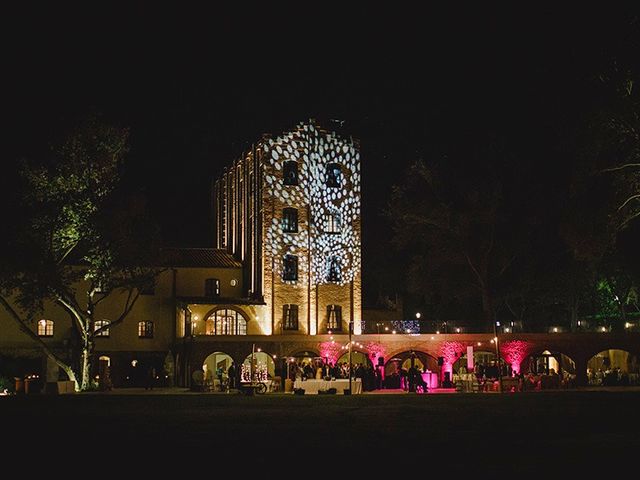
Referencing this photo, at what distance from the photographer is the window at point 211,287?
54.0 m

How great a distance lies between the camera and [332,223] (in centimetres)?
5272

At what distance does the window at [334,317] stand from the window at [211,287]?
6718 millimetres

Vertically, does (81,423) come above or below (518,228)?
below

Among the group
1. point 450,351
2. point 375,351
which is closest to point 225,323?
point 375,351

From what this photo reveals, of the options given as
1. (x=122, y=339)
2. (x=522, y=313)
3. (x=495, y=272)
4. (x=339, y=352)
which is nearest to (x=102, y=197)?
(x=122, y=339)

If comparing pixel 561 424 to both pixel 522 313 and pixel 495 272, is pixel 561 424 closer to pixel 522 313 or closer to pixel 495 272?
pixel 495 272

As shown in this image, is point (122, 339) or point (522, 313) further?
point (522, 313)

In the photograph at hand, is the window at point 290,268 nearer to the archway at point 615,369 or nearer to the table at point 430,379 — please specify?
the table at point 430,379

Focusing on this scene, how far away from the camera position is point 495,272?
53938mm

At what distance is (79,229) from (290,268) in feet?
40.6

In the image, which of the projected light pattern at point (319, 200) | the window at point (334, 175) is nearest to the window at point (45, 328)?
the projected light pattern at point (319, 200)

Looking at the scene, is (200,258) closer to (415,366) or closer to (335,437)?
(415,366)

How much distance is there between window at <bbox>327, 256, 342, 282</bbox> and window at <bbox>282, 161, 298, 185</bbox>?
466cm

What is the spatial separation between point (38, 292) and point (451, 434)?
28146 mm
